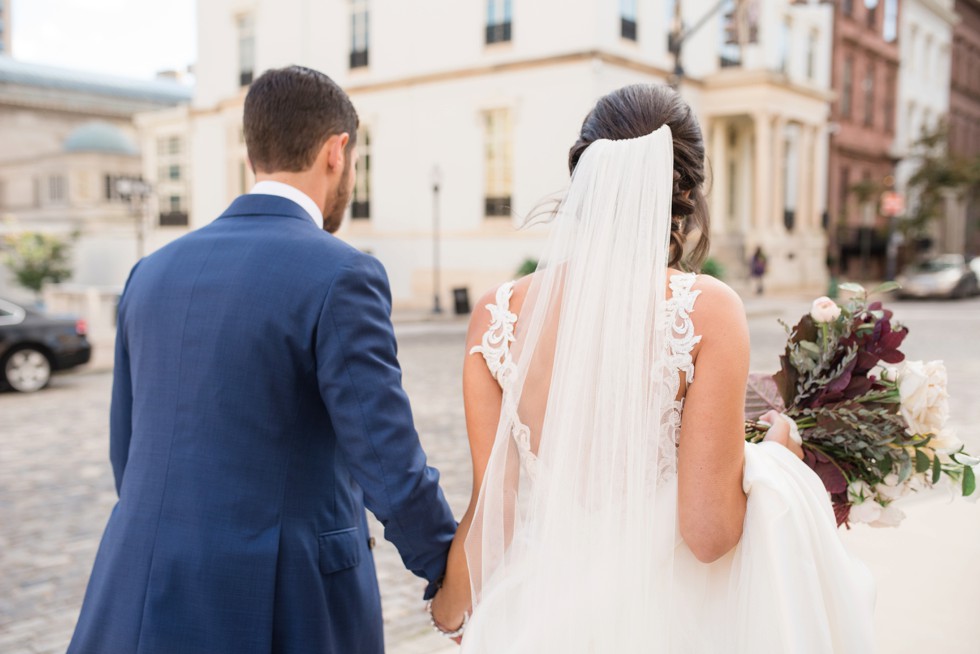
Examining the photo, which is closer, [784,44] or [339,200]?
[339,200]

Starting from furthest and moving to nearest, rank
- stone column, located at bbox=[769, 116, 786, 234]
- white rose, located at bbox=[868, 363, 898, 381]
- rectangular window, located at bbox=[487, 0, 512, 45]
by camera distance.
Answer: stone column, located at bbox=[769, 116, 786, 234]
rectangular window, located at bbox=[487, 0, 512, 45]
white rose, located at bbox=[868, 363, 898, 381]

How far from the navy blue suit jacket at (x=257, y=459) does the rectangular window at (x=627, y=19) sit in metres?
23.6

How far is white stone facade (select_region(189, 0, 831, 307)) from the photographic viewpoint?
2381 centimetres

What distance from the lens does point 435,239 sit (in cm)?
2473

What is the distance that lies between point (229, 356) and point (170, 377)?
0.16m

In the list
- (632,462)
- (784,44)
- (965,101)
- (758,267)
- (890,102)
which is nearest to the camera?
(632,462)

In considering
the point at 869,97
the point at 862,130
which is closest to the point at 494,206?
the point at 862,130

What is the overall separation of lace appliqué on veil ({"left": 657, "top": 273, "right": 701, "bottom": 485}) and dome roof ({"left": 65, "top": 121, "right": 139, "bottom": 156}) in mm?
49091

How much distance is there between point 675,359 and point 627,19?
23974 mm

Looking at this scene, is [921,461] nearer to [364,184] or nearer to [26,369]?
[26,369]

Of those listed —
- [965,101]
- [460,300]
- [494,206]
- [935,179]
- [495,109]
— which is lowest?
[460,300]

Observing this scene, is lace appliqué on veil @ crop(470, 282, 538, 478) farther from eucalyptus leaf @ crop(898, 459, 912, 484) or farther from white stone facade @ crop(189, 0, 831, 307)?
white stone facade @ crop(189, 0, 831, 307)

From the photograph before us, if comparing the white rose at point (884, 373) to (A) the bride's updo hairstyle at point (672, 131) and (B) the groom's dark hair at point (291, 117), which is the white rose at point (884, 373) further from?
(B) the groom's dark hair at point (291, 117)

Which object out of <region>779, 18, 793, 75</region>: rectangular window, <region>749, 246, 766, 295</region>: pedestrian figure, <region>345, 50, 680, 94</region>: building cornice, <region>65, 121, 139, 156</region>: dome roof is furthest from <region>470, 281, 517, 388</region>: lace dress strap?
<region>65, 121, 139, 156</region>: dome roof
